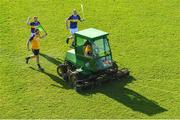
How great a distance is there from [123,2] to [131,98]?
12595 mm

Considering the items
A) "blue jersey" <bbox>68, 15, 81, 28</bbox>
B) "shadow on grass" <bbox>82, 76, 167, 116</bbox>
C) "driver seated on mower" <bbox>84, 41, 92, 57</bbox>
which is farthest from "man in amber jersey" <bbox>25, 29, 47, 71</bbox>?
"shadow on grass" <bbox>82, 76, 167, 116</bbox>

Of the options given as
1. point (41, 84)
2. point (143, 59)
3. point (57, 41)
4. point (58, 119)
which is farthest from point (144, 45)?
point (58, 119)

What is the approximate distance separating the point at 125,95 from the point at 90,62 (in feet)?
Result: 7.26

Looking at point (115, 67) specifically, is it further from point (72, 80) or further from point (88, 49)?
point (72, 80)

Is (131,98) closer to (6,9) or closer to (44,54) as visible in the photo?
(44,54)

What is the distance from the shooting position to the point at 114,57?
26.9 meters

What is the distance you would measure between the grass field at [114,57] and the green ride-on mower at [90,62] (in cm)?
46

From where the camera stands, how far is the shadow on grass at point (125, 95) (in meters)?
22.3

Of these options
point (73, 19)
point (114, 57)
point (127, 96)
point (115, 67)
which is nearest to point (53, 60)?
point (73, 19)

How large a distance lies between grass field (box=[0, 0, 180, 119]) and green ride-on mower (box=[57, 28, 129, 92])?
463 mm

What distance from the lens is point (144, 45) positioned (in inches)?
1118

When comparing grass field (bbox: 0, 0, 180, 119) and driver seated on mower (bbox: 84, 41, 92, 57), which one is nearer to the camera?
grass field (bbox: 0, 0, 180, 119)

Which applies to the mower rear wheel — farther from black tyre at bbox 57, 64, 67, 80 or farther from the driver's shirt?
the driver's shirt

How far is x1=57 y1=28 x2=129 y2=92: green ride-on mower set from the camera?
2352cm
